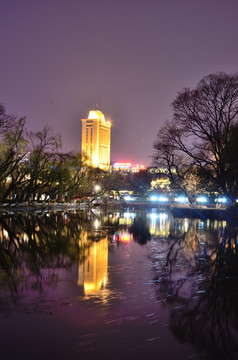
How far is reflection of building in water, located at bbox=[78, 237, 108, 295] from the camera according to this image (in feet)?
29.7

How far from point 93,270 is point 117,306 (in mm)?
3577

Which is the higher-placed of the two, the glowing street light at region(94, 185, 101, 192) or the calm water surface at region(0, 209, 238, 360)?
the glowing street light at region(94, 185, 101, 192)

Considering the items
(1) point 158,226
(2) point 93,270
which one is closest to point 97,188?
(1) point 158,226

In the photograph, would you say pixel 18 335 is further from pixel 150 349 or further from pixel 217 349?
pixel 217 349

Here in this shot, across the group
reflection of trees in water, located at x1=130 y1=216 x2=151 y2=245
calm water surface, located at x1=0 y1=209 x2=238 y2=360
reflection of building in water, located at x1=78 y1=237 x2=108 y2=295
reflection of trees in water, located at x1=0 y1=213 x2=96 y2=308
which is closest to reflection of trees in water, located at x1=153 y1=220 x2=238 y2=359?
calm water surface, located at x1=0 y1=209 x2=238 y2=360

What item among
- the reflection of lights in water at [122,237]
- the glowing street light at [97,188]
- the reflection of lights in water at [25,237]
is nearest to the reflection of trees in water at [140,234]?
the reflection of lights in water at [122,237]

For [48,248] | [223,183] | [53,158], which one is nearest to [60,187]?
[53,158]

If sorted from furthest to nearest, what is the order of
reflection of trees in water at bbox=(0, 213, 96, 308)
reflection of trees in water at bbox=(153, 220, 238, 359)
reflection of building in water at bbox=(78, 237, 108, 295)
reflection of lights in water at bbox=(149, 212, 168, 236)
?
reflection of lights in water at bbox=(149, 212, 168, 236) < reflection of trees in water at bbox=(0, 213, 96, 308) < reflection of building in water at bbox=(78, 237, 108, 295) < reflection of trees in water at bbox=(153, 220, 238, 359)

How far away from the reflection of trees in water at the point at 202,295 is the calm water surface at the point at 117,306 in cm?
1

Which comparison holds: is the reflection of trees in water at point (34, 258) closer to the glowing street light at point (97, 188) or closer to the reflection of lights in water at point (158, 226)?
the reflection of lights in water at point (158, 226)

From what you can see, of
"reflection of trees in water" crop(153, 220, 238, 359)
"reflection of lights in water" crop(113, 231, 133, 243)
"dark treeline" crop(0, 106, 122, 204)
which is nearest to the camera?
"reflection of trees in water" crop(153, 220, 238, 359)

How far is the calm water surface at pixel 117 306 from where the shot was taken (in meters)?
5.60

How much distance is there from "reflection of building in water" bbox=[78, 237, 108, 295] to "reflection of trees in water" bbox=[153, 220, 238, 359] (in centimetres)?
127

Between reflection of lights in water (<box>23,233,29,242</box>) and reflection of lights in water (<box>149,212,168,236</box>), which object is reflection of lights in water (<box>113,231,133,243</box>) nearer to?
reflection of lights in water (<box>149,212,168,236</box>)
